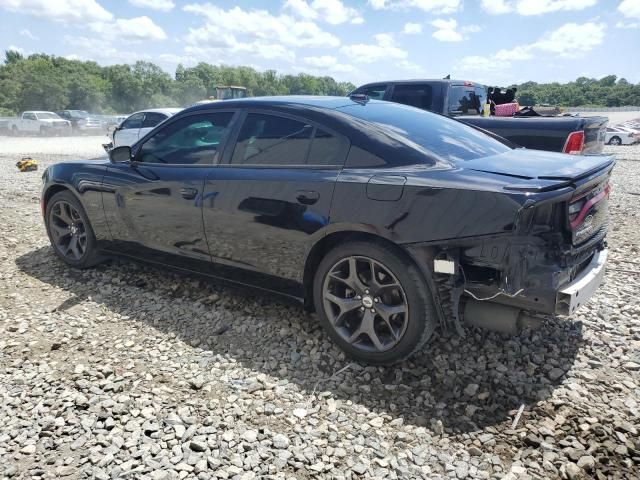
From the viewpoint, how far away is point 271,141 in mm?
3414

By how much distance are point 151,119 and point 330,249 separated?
41.4ft

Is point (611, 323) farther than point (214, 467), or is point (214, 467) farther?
point (611, 323)

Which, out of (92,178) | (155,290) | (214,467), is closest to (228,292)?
(155,290)

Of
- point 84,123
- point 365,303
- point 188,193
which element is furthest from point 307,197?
point 84,123

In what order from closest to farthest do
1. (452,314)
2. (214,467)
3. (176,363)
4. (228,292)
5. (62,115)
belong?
(214,467), (452,314), (176,363), (228,292), (62,115)

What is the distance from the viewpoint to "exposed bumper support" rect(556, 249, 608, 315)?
8.16 feet

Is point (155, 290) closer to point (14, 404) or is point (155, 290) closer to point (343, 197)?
point (14, 404)

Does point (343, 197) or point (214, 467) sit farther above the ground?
point (343, 197)

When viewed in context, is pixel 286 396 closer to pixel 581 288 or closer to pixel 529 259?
pixel 529 259

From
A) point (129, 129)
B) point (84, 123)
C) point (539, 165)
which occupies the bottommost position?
Answer: point (84, 123)

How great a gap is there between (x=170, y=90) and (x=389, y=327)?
7503 cm

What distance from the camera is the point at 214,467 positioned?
7.41ft

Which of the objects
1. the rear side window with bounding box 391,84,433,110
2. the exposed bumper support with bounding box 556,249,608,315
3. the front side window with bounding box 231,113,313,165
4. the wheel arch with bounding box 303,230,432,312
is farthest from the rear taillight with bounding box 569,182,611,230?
the rear side window with bounding box 391,84,433,110

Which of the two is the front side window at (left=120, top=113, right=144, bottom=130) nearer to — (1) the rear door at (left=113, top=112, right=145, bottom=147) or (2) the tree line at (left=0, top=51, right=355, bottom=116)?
(1) the rear door at (left=113, top=112, right=145, bottom=147)
